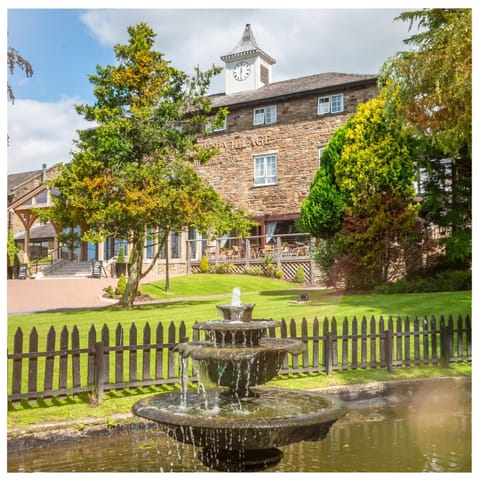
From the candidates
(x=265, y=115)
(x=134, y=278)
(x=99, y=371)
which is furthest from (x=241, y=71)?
(x=99, y=371)

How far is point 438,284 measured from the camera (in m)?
16.3

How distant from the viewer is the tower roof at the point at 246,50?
30.0m

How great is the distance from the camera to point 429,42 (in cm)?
1243

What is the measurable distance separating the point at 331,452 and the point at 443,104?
7.95m

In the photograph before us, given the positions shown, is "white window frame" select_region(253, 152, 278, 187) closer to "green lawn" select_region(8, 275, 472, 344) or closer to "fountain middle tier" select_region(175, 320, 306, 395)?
"green lawn" select_region(8, 275, 472, 344)

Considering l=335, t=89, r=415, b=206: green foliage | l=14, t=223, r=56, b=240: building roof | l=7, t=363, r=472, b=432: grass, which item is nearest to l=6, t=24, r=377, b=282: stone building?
l=335, t=89, r=415, b=206: green foliage

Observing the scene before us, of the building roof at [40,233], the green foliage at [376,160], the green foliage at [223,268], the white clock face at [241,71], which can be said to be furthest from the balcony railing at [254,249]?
the building roof at [40,233]

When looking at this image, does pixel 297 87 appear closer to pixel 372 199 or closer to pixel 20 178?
pixel 372 199

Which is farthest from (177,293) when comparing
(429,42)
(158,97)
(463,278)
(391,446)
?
(391,446)

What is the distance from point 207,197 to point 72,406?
383 inches

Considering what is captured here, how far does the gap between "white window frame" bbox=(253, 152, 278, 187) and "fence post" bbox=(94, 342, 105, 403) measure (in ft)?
69.9

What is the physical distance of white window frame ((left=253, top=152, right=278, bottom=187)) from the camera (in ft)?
91.6

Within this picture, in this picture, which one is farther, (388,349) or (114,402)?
(388,349)
